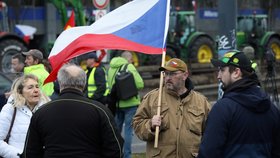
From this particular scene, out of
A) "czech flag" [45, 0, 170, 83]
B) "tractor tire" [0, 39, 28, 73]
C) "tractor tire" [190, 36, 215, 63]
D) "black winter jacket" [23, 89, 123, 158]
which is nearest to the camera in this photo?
"black winter jacket" [23, 89, 123, 158]

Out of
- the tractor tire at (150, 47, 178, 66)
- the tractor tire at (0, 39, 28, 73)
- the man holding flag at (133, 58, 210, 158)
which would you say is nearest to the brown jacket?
the man holding flag at (133, 58, 210, 158)

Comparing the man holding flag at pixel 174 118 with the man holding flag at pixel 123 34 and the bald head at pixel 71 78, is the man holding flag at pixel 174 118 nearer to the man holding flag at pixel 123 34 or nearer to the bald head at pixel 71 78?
the man holding flag at pixel 123 34

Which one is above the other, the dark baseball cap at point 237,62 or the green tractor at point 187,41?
the dark baseball cap at point 237,62

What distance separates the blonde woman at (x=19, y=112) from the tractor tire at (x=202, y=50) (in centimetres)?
2145

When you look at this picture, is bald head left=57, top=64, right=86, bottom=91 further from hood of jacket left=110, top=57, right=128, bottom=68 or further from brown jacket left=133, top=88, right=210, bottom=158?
hood of jacket left=110, top=57, right=128, bottom=68

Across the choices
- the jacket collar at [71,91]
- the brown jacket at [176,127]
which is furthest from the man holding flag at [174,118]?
the jacket collar at [71,91]

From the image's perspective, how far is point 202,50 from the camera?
29.2m

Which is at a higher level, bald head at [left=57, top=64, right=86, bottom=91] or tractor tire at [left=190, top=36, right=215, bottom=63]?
bald head at [left=57, top=64, right=86, bottom=91]

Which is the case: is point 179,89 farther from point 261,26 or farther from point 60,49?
point 261,26

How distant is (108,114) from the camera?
17.8 ft

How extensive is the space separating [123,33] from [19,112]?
1.26 metres

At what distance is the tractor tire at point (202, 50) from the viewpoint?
93.0ft

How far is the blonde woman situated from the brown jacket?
39.1 inches

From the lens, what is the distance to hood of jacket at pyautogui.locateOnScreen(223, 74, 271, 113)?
5199 millimetres
